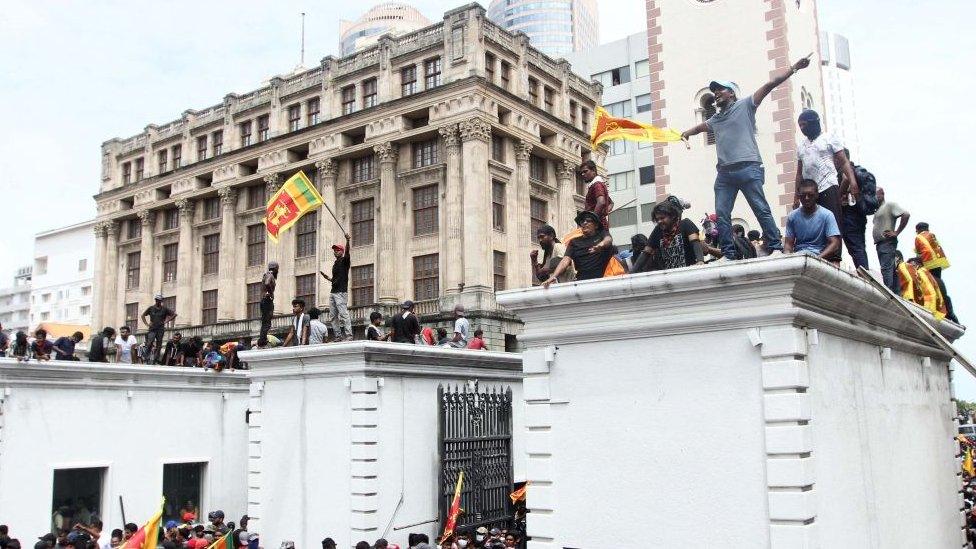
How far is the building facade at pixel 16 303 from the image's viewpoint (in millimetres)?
128375

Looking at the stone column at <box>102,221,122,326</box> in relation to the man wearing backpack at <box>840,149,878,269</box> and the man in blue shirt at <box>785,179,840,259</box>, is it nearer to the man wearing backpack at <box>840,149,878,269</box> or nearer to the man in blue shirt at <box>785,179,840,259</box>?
the man wearing backpack at <box>840,149,878,269</box>

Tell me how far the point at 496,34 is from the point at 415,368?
1357 inches

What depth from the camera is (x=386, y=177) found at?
47938mm

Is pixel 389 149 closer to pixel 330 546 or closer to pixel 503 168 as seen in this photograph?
pixel 503 168

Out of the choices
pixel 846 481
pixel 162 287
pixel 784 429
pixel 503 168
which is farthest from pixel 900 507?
pixel 162 287

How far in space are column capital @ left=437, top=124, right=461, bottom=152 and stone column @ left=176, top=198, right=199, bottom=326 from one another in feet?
72.7

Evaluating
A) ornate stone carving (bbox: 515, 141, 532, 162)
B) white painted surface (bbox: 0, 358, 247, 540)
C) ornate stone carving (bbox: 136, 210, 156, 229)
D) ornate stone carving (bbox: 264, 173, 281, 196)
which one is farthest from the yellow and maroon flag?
ornate stone carving (bbox: 136, 210, 156, 229)

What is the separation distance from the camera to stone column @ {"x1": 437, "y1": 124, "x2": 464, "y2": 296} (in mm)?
44750

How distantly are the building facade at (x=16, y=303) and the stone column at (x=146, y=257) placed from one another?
78.6 m

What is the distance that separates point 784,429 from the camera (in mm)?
8031

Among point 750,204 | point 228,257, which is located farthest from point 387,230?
point 750,204

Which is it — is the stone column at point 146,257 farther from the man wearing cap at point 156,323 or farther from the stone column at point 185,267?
the man wearing cap at point 156,323

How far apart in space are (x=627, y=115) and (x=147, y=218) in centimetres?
3693

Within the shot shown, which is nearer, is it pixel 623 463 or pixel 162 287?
pixel 623 463
